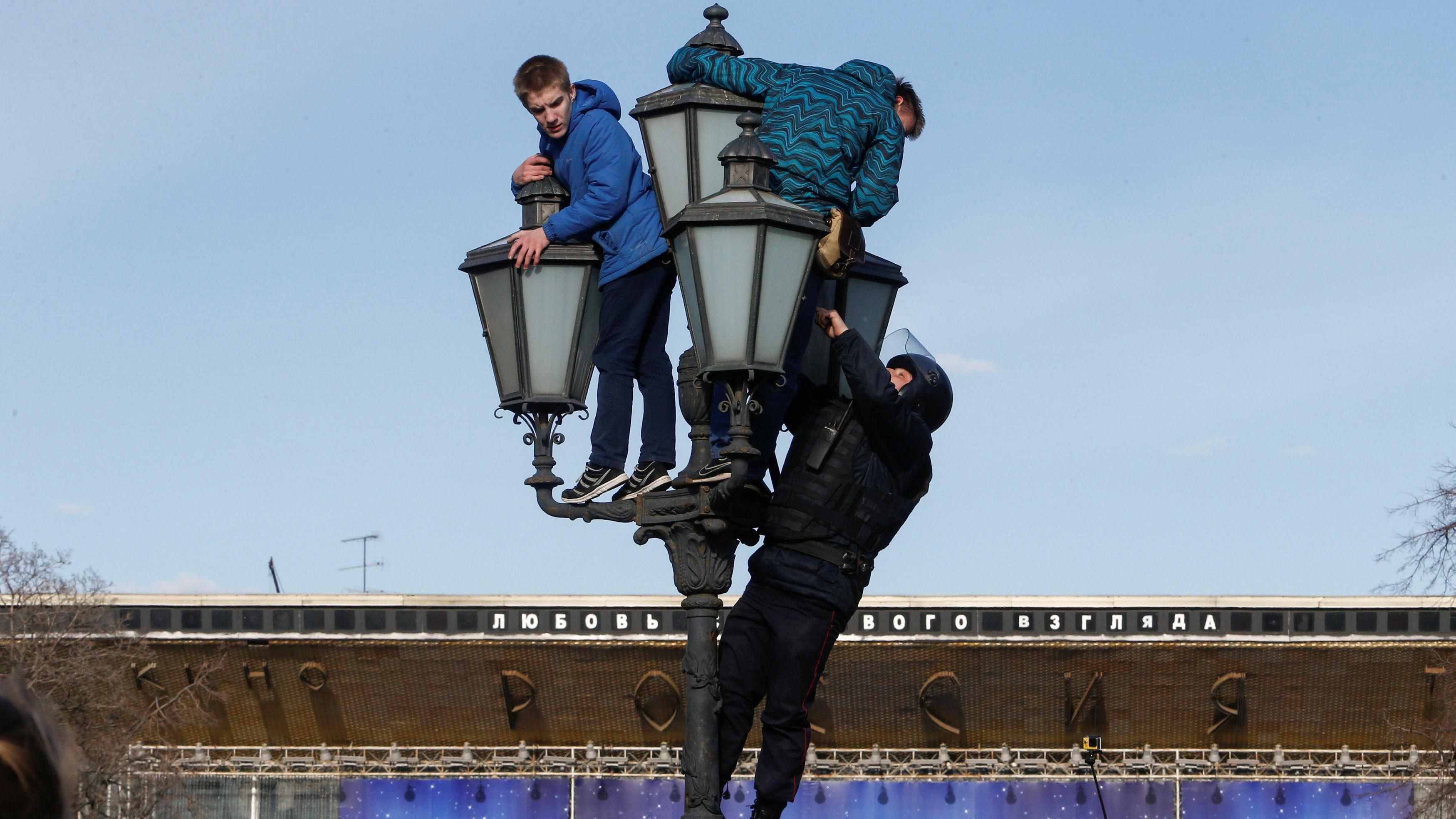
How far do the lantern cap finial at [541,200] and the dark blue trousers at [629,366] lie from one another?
403mm

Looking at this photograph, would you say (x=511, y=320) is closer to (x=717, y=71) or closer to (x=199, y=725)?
(x=717, y=71)

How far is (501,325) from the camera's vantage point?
7340 mm

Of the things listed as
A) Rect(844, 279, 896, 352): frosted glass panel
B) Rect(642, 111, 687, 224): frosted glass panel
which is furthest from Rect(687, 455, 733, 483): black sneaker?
Rect(844, 279, 896, 352): frosted glass panel

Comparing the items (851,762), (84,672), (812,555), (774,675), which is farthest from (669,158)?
(851,762)

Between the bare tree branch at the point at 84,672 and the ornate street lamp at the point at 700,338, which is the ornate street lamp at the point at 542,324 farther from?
the bare tree branch at the point at 84,672

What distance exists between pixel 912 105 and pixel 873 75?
1.06ft

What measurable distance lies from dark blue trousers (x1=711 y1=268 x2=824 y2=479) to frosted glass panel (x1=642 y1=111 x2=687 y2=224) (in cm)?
76

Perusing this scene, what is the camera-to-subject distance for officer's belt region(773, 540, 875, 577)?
6.68 metres

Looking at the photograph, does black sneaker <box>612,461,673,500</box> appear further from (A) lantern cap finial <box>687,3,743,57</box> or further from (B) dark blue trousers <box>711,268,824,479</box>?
(A) lantern cap finial <box>687,3,743,57</box>

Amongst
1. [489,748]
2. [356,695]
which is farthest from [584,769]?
[356,695]

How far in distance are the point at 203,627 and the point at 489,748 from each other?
8.08m

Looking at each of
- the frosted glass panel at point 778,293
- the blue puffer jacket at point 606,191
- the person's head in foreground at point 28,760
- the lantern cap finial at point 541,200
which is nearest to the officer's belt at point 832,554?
the frosted glass panel at point 778,293

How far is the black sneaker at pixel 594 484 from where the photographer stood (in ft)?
23.2

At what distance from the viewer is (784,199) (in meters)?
6.66
